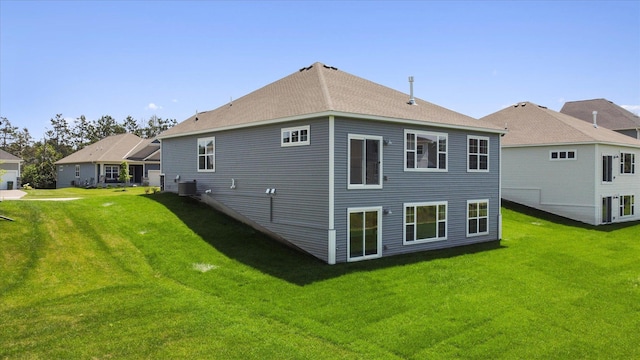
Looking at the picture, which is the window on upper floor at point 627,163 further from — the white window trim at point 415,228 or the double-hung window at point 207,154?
the double-hung window at point 207,154

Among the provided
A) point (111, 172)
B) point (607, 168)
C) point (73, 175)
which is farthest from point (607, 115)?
point (73, 175)

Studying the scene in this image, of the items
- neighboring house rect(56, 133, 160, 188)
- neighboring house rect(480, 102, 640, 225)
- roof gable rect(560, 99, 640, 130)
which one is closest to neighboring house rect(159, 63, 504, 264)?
neighboring house rect(480, 102, 640, 225)

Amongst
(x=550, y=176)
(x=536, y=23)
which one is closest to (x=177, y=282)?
(x=536, y=23)

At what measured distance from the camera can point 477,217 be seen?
18.9 m

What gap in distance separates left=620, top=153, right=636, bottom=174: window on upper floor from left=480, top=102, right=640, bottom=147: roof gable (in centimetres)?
78

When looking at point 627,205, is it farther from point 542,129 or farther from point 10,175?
point 10,175

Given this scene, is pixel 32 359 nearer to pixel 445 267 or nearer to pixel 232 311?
pixel 232 311

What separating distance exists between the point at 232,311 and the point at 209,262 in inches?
151

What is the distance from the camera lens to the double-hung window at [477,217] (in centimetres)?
1858

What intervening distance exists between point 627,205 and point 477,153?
1676 cm

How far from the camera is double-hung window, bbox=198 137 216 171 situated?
61.8 ft

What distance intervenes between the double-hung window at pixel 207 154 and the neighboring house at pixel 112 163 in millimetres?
18395

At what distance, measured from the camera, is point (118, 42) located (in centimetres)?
1964

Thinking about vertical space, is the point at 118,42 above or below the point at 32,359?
above
